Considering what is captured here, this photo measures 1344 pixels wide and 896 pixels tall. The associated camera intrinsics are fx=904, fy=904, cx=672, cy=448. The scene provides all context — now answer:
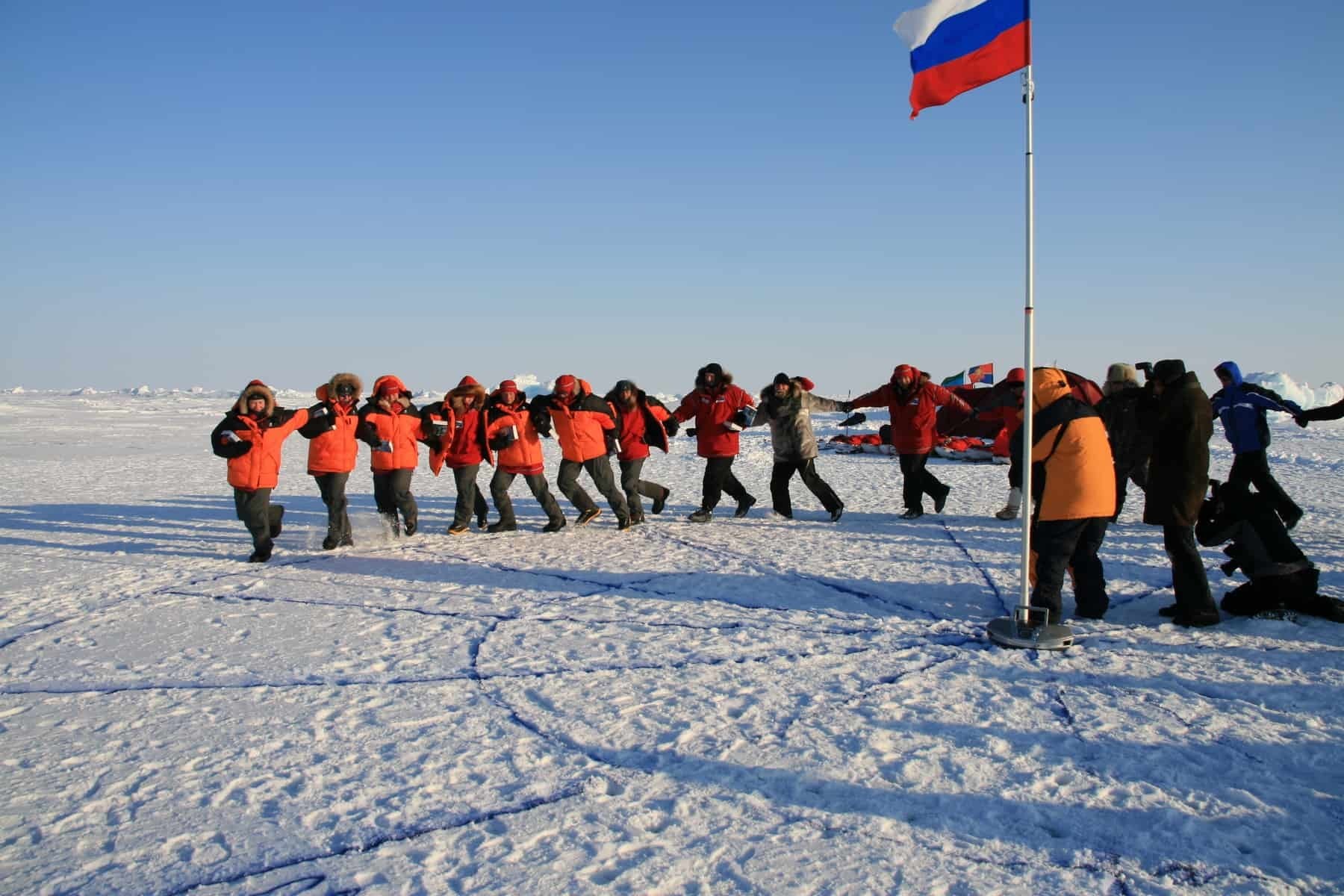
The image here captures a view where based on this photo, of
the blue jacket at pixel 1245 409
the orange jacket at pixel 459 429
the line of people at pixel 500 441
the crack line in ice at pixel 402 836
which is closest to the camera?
the crack line in ice at pixel 402 836

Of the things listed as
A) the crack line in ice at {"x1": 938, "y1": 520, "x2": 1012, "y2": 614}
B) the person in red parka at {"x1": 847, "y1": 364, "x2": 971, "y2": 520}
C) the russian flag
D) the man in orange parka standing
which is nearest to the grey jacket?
the person in red parka at {"x1": 847, "y1": 364, "x2": 971, "y2": 520}

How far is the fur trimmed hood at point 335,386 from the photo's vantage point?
869 cm

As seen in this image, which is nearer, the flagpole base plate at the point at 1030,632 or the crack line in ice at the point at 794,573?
the flagpole base plate at the point at 1030,632

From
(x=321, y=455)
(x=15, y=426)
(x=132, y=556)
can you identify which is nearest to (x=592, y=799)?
(x=321, y=455)

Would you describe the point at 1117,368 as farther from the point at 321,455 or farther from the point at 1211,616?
the point at 321,455

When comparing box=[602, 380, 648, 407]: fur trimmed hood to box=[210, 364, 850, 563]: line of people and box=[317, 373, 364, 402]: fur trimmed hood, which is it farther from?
box=[317, 373, 364, 402]: fur trimmed hood

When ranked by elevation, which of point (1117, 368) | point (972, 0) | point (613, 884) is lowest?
point (613, 884)

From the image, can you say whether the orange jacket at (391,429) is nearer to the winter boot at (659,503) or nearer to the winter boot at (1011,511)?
the winter boot at (659,503)

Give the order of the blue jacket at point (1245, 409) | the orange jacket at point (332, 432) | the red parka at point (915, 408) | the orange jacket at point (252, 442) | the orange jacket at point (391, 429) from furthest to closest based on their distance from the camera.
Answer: the red parka at point (915, 408) → the orange jacket at point (391, 429) → the orange jacket at point (332, 432) → the orange jacket at point (252, 442) → the blue jacket at point (1245, 409)

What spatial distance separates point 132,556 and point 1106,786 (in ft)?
27.3

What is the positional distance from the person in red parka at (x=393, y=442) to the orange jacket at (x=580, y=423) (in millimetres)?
1363

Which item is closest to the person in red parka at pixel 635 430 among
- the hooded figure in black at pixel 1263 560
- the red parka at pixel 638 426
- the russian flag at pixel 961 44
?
the red parka at pixel 638 426

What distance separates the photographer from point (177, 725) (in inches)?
162

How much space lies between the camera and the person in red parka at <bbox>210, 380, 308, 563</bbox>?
26.1ft
